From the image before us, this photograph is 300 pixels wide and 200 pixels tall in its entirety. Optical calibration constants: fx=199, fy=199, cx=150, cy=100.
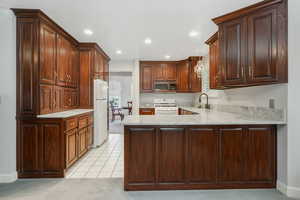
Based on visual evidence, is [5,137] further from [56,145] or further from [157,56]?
[157,56]

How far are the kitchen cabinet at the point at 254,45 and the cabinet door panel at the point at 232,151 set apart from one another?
0.72 m

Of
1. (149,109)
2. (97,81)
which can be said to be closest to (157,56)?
(149,109)

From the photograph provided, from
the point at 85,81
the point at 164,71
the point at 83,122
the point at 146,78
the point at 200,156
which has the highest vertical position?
the point at 164,71

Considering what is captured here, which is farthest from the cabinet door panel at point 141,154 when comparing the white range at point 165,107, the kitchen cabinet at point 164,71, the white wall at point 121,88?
the white wall at point 121,88

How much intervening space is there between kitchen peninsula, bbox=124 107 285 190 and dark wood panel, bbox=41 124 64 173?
116 cm

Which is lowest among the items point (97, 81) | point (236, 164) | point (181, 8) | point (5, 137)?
point (236, 164)

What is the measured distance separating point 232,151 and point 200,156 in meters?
0.42

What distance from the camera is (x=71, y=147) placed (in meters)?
3.40

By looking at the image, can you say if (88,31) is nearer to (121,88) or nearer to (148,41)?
(148,41)

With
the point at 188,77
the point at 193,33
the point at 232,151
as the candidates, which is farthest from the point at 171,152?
the point at 188,77

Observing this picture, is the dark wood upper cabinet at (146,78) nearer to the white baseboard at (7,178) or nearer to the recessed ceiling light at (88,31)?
the recessed ceiling light at (88,31)

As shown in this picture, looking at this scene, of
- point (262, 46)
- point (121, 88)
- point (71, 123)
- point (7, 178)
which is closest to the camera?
point (262, 46)

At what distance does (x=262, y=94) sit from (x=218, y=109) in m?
1.64

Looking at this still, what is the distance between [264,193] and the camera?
99.0 inches
